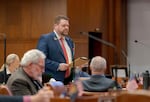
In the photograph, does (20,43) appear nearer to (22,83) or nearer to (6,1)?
(6,1)

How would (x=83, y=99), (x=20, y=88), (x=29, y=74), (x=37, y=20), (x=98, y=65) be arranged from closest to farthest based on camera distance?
(x=83, y=99)
(x=20, y=88)
(x=29, y=74)
(x=98, y=65)
(x=37, y=20)

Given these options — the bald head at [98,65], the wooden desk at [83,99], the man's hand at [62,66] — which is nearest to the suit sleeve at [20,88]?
the wooden desk at [83,99]

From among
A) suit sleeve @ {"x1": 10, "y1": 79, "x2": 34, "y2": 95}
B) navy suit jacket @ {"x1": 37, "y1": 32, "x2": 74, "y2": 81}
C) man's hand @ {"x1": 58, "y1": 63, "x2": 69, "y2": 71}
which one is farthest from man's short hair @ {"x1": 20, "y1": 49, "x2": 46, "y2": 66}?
navy suit jacket @ {"x1": 37, "y1": 32, "x2": 74, "y2": 81}

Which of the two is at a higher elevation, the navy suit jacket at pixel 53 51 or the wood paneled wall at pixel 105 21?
the wood paneled wall at pixel 105 21

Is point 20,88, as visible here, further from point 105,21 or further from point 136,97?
point 105,21

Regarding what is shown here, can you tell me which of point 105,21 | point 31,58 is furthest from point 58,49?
point 105,21

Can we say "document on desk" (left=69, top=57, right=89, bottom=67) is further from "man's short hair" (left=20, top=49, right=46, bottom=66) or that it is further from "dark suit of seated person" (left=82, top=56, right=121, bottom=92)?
"man's short hair" (left=20, top=49, right=46, bottom=66)

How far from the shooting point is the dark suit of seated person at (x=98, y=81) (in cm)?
425

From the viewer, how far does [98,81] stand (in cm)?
436

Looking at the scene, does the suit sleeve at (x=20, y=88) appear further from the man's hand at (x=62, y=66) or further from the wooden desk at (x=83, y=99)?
the man's hand at (x=62, y=66)

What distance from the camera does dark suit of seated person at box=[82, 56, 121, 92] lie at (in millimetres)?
4254

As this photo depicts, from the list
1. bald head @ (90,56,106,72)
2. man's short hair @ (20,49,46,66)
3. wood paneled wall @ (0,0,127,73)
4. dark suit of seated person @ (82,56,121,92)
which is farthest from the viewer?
wood paneled wall @ (0,0,127,73)

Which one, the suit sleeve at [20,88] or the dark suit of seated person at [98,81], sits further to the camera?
the dark suit of seated person at [98,81]

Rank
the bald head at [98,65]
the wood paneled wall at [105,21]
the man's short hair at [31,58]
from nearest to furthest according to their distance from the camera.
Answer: the man's short hair at [31,58] → the bald head at [98,65] → the wood paneled wall at [105,21]
